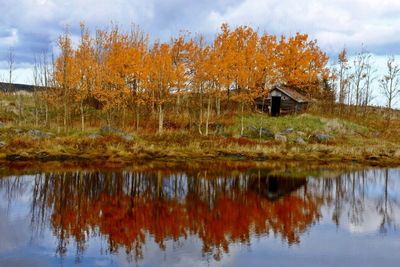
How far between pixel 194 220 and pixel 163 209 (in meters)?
1.78

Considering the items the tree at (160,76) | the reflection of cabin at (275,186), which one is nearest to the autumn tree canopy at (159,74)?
the tree at (160,76)

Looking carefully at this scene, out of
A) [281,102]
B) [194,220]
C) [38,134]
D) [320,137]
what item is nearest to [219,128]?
[320,137]

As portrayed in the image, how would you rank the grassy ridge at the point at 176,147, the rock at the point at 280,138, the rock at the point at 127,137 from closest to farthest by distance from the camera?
1. the grassy ridge at the point at 176,147
2. the rock at the point at 127,137
3. the rock at the point at 280,138

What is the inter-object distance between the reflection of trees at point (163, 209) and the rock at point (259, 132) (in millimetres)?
18232

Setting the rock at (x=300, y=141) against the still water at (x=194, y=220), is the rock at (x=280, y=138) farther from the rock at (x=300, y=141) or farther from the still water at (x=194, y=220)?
the still water at (x=194, y=220)

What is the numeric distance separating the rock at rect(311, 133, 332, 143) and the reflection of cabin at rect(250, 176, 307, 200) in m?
17.0

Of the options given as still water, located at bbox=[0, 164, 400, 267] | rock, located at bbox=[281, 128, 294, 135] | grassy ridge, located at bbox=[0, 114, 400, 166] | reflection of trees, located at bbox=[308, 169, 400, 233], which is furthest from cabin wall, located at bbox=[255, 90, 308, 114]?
still water, located at bbox=[0, 164, 400, 267]

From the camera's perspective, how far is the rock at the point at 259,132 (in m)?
41.0

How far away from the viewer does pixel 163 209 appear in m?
16.2

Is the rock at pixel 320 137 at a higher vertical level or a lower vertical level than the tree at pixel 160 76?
lower

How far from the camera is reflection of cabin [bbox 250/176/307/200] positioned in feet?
65.0

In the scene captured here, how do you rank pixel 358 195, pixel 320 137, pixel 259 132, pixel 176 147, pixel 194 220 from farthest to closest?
pixel 259 132
pixel 320 137
pixel 176 147
pixel 358 195
pixel 194 220

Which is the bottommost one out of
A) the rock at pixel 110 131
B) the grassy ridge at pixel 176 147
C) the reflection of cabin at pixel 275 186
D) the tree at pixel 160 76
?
the reflection of cabin at pixel 275 186

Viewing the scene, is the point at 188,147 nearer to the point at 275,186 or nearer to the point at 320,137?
the point at 275,186
